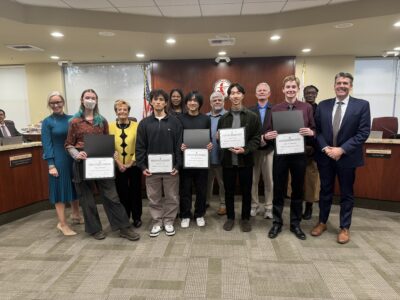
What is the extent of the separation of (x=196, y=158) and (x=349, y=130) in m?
1.47

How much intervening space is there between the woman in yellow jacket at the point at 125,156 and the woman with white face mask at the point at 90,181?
122mm

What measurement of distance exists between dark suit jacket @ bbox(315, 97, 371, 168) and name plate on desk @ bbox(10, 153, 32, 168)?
3461 mm

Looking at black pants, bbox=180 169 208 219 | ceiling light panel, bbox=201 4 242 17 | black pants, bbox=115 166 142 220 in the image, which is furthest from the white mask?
ceiling light panel, bbox=201 4 242 17

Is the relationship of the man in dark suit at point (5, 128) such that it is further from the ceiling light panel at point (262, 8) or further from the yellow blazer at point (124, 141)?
the ceiling light panel at point (262, 8)

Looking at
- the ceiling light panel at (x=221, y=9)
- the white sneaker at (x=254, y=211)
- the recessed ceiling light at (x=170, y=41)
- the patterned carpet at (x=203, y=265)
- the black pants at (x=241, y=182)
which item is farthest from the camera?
the recessed ceiling light at (x=170, y=41)

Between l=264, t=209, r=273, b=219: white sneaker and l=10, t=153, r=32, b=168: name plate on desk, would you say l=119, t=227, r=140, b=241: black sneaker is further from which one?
l=10, t=153, r=32, b=168: name plate on desk

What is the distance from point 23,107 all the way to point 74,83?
1.75 metres

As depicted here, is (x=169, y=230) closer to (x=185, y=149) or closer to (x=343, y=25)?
(x=185, y=149)

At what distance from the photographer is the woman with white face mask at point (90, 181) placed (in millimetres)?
2582

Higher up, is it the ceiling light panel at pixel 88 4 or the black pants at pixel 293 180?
the ceiling light panel at pixel 88 4

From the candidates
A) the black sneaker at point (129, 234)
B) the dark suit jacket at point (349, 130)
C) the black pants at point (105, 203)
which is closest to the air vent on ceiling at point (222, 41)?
the dark suit jacket at point (349, 130)

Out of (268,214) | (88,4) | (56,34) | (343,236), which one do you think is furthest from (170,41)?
(343,236)

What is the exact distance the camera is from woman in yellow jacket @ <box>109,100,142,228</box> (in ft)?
8.90

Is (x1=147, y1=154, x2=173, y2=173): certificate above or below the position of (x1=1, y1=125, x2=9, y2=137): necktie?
below
